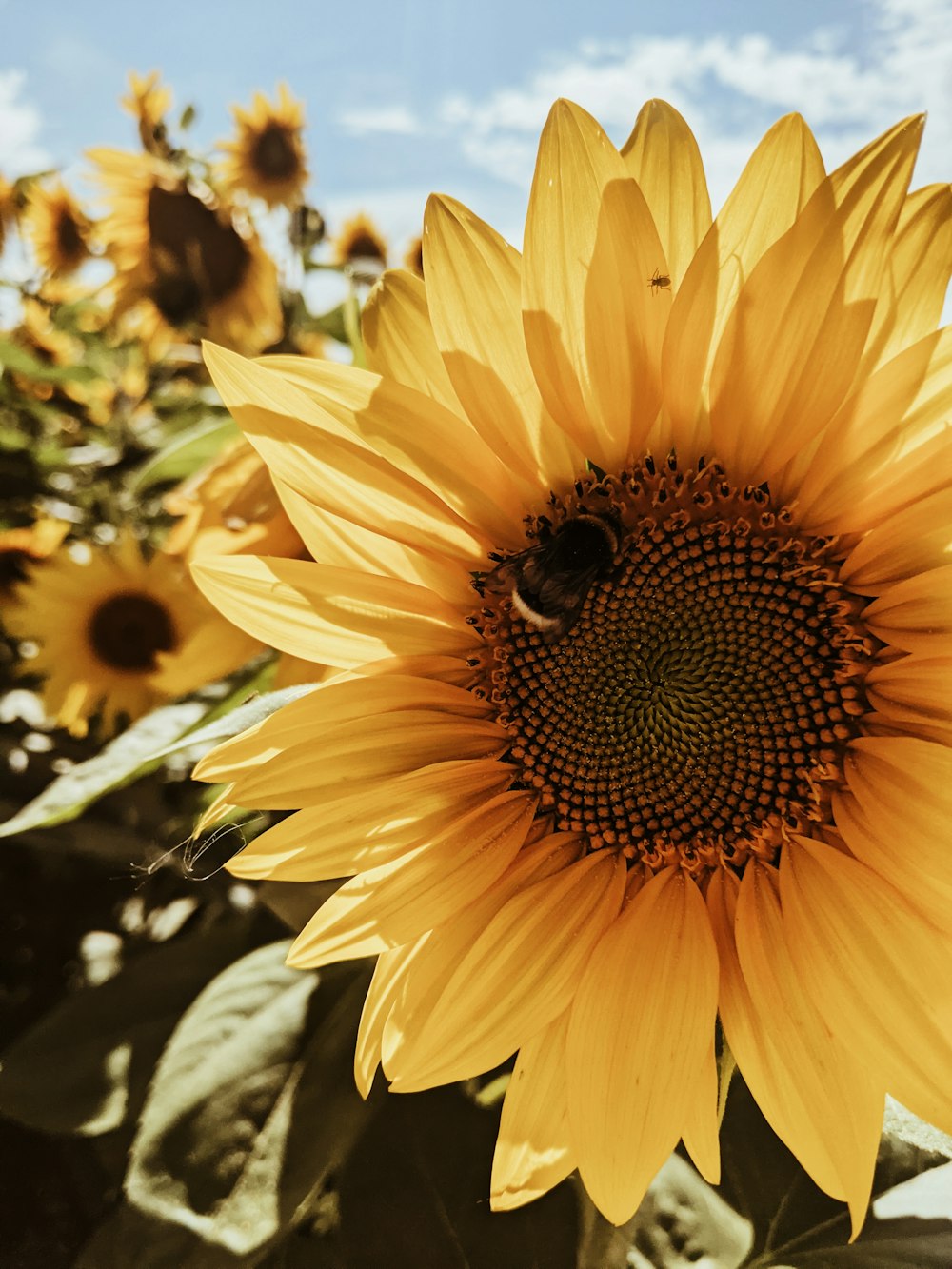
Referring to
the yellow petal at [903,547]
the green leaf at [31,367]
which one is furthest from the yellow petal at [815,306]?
the green leaf at [31,367]

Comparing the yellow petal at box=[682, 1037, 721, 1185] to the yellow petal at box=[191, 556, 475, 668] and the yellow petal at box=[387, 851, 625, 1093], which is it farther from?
the yellow petal at box=[191, 556, 475, 668]

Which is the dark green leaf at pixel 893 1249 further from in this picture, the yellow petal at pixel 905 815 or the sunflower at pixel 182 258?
the sunflower at pixel 182 258

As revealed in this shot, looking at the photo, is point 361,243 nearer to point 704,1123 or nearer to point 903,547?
point 903,547

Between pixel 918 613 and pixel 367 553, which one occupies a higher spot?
pixel 918 613

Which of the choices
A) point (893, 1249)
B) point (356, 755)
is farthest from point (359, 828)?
point (893, 1249)

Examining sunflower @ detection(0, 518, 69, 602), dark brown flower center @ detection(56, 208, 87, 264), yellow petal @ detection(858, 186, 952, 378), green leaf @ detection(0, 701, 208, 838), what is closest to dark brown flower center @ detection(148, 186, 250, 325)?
sunflower @ detection(0, 518, 69, 602)

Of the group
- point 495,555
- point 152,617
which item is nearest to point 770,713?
point 495,555
